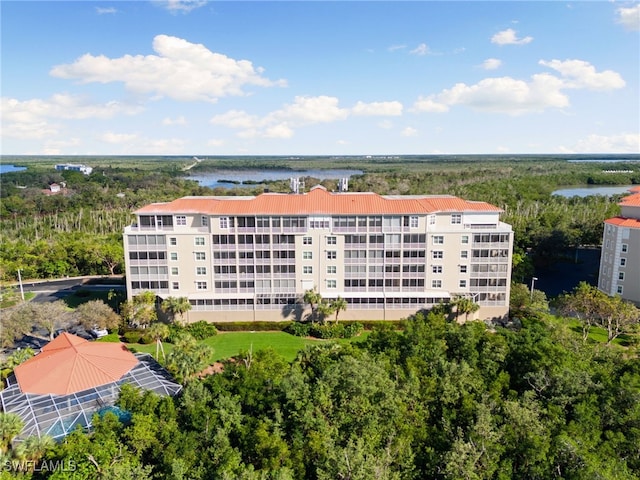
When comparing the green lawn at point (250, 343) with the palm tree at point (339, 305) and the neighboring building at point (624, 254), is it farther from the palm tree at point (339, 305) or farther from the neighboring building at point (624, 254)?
the neighboring building at point (624, 254)

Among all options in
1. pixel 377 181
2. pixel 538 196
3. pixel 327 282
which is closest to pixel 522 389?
pixel 327 282

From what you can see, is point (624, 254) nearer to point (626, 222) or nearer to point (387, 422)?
point (626, 222)

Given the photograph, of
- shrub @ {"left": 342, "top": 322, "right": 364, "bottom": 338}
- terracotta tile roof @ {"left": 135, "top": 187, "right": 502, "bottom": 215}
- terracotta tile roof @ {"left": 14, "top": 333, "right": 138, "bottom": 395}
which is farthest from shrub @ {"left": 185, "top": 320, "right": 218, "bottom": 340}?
shrub @ {"left": 342, "top": 322, "right": 364, "bottom": 338}

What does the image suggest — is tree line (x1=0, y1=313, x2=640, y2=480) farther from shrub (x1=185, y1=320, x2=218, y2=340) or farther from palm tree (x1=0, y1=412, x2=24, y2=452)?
shrub (x1=185, y1=320, x2=218, y2=340)

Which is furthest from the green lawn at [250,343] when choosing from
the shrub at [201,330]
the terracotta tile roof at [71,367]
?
the terracotta tile roof at [71,367]

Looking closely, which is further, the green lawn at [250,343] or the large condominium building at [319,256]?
the large condominium building at [319,256]
